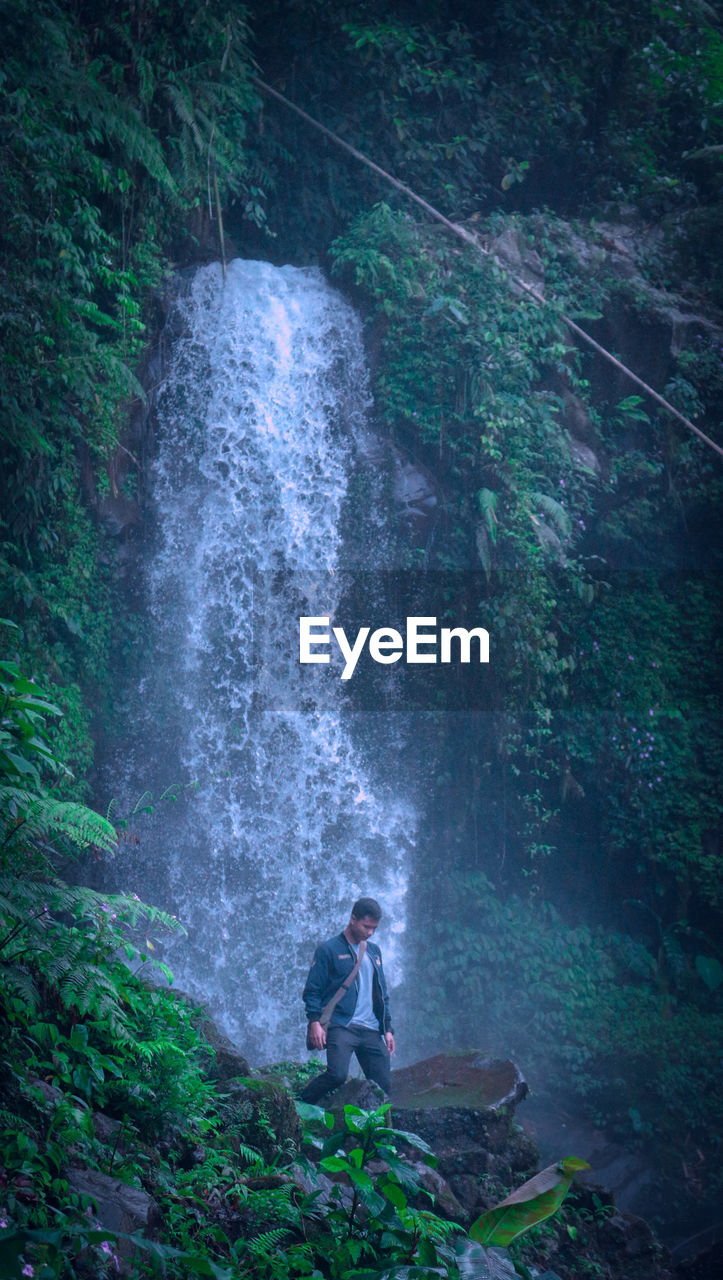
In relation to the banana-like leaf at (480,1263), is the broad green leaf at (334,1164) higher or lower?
higher

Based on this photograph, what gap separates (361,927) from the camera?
569 centimetres

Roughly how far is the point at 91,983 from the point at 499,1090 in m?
4.52

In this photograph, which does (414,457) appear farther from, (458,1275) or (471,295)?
(458,1275)

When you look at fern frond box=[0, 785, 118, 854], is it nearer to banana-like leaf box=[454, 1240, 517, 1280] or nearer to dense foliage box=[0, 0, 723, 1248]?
banana-like leaf box=[454, 1240, 517, 1280]

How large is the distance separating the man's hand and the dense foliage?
4.53m

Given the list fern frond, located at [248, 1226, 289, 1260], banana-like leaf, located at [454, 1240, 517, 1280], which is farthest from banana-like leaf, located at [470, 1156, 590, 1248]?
fern frond, located at [248, 1226, 289, 1260]

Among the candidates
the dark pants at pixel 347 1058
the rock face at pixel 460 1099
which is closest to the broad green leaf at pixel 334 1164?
the dark pants at pixel 347 1058

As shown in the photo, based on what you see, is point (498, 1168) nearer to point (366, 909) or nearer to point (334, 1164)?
point (366, 909)

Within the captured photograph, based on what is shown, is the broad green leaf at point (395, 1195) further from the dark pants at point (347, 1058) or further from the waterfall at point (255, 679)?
the waterfall at point (255, 679)

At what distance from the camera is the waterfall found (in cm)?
974

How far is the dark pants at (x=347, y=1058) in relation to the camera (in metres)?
5.57

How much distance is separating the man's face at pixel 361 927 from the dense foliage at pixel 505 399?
174 inches

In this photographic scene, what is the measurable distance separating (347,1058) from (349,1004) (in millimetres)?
340

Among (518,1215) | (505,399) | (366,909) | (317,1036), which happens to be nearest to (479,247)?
(505,399)
